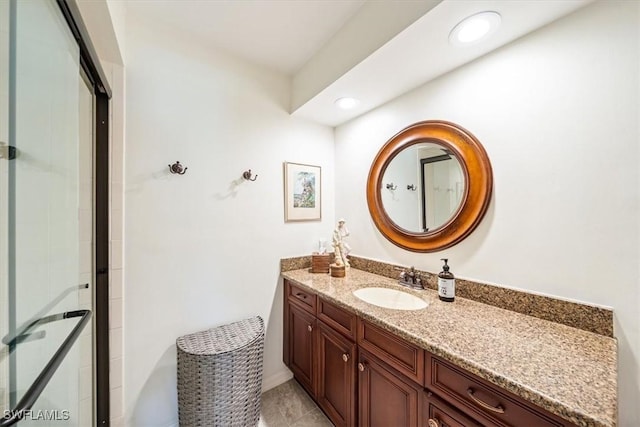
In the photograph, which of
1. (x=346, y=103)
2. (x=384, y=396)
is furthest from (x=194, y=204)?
(x=384, y=396)

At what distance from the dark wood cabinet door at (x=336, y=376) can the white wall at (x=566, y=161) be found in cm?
86

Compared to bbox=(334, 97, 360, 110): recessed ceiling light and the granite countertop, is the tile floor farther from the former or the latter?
bbox=(334, 97, 360, 110): recessed ceiling light

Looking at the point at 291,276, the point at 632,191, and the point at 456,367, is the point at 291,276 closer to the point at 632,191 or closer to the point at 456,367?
the point at 456,367

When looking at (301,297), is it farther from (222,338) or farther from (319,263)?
(222,338)

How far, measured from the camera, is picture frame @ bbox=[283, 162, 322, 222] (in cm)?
203

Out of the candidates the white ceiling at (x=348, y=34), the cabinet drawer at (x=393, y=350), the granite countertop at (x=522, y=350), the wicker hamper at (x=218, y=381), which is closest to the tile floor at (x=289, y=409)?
the wicker hamper at (x=218, y=381)

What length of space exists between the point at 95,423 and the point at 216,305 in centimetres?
79

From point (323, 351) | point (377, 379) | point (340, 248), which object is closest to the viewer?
point (377, 379)

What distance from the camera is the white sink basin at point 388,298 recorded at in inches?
57.2

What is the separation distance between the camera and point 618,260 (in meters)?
0.93

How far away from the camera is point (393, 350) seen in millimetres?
1096

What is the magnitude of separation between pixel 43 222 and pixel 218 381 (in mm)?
1114

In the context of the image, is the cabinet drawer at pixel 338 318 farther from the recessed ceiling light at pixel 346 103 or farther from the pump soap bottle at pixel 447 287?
the recessed ceiling light at pixel 346 103

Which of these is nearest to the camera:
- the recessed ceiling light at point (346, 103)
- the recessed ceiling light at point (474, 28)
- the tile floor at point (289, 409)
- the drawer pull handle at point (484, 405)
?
the drawer pull handle at point (484, 405)
